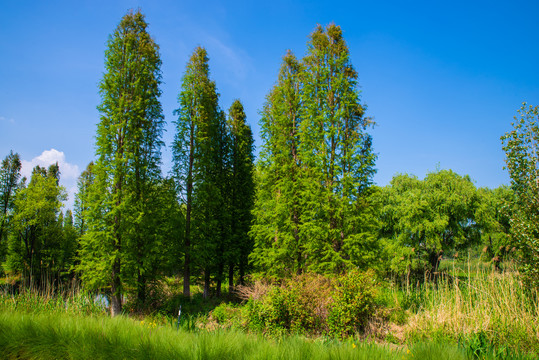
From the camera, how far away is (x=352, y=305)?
8.85 m

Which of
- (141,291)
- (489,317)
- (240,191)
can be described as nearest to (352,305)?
(489,317)

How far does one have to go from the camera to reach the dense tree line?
1177 cm

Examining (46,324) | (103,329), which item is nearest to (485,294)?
(103,329)

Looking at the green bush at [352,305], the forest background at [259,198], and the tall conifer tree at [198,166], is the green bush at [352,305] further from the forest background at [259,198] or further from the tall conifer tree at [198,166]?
the tall conifer tree at [198,166]

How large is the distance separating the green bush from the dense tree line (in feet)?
5.61

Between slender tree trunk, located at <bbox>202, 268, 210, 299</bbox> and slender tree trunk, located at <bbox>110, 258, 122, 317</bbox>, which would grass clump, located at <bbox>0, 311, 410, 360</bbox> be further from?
slender tree trunk, located at <bbox>202, 268, 210, 299</bbox>

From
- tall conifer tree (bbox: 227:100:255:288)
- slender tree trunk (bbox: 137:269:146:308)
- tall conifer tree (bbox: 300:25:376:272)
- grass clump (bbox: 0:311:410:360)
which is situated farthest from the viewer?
tall conifer tree (bbox: 227:100:255:288)

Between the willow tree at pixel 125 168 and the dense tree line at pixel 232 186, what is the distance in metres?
0.06

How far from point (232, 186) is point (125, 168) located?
763 centimetres

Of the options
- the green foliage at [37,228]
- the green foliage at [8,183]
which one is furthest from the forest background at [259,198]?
the green foliage at [8,183]

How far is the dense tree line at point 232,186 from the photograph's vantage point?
38.6 feet

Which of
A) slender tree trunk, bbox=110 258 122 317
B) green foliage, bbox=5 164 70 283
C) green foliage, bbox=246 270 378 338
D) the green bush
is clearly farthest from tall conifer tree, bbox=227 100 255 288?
green foliage, bbox=5 164 70 283

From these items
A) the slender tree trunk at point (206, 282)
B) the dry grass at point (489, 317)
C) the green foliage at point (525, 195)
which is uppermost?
the green foliage at point (525, 195)

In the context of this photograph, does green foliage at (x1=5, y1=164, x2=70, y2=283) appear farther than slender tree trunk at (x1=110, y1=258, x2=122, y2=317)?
Yes
